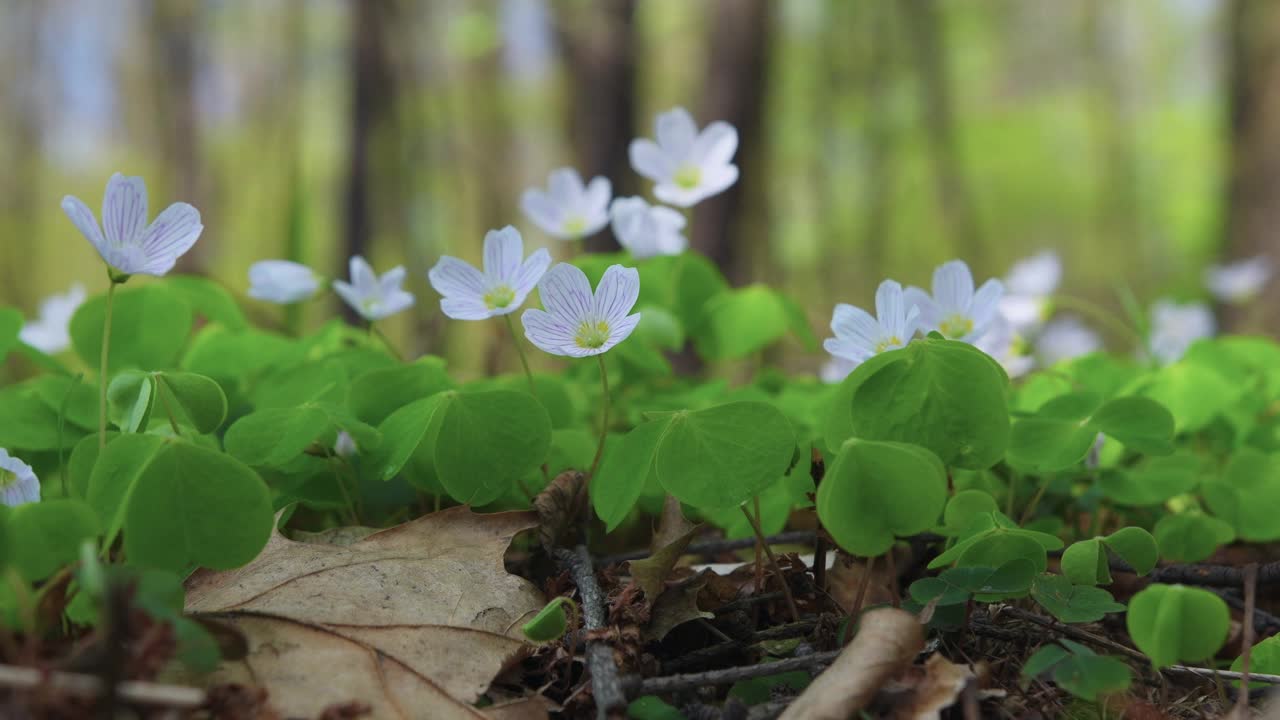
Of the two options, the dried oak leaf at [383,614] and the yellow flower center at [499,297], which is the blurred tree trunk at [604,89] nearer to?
the yellow flower center at [499,297]

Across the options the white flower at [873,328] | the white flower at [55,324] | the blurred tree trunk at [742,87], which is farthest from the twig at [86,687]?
the blurred tree trunk at [742,87]

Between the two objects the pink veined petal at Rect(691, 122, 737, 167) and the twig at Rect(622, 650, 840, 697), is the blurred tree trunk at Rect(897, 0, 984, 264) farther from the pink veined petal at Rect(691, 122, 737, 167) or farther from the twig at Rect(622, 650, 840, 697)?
the twig at Rect(622, 650, 840, 697)

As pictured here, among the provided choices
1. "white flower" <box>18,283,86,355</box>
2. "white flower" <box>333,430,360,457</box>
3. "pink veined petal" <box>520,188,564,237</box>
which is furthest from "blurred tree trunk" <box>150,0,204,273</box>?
"white flower" <box>333,430,360,457</box>

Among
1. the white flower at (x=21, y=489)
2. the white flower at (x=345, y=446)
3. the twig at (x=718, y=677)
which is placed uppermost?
the white flower at (x=21, y=489)

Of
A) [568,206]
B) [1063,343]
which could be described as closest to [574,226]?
[568,206]

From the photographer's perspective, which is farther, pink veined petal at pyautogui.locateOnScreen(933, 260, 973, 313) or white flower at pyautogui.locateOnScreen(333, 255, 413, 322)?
white flower at pyautogui.locateOnScreen(333, 255, 413, 322)

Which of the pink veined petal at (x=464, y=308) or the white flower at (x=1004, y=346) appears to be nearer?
the pink veined petal at (x=464, y=308)
